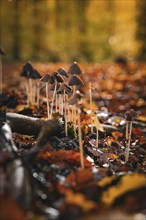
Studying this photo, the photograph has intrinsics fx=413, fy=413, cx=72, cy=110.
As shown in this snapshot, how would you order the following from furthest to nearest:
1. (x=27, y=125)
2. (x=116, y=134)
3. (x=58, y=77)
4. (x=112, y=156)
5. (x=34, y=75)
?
(x=34, y=75)
(x=116, y=134)
(x=58, y=77)
(x=27, y=125)
(x=112, y=156)

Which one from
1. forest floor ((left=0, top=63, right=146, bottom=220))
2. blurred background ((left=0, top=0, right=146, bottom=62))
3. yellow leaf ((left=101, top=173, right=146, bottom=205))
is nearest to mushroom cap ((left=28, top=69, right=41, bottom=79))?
forest floor ((left=0, top=63, right=146, bottom=220))

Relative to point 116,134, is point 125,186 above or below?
below

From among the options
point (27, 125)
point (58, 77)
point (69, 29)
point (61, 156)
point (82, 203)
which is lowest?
Answer: point (82, 203)

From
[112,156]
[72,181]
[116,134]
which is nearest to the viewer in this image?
[72,181]

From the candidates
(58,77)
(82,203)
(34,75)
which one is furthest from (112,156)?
(34,75)

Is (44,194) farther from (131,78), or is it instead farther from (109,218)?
(131,78)

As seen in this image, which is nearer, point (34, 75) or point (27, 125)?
point (27, 125)

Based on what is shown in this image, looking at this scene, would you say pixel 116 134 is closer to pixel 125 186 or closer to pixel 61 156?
pixel 61 156

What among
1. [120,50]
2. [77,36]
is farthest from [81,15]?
[120,50]

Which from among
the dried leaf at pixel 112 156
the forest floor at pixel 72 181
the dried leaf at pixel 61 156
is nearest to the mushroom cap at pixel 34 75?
the forest floor at pixel 72 181
